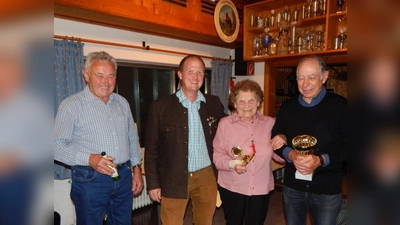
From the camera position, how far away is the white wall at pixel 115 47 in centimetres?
267

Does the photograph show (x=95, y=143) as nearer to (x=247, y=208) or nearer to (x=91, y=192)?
(x=91, y=192)

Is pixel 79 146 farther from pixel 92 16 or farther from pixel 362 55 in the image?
pixel 362 55

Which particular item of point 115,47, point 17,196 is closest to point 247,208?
point 17,196

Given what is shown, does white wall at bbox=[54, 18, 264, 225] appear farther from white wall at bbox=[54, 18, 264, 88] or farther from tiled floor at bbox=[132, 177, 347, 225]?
tiled floor at bbox=[132, 177, 347, 225]

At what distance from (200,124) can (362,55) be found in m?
1.58

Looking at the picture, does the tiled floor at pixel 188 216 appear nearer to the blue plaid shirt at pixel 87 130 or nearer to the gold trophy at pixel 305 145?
the blue plaid shirt at pixel 87 130

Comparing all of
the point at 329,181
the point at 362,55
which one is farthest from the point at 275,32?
the point at 362,55

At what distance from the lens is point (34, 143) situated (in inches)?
12.5

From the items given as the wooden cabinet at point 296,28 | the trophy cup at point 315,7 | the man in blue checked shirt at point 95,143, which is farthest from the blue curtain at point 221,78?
the man in blue checked shirt at point 95,143

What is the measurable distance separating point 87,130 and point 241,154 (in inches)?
38.5

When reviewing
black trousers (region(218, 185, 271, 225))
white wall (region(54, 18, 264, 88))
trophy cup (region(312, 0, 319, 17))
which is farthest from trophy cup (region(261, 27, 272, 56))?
black trousers (region(218, 185, 271, 225))

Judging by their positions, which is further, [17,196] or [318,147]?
[318,147]

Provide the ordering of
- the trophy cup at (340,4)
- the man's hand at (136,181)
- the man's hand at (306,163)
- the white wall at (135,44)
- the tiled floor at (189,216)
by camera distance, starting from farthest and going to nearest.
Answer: the tiled floor at (189,216), the trophy cup at (340,4), the white wall at (135,44), the man's hand at (136,181), the man's hand at (306,163)

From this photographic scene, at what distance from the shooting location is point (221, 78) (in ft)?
13.9
